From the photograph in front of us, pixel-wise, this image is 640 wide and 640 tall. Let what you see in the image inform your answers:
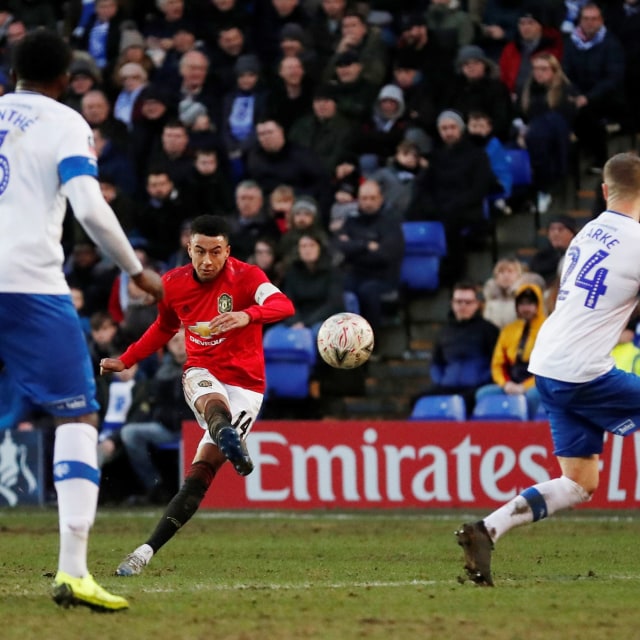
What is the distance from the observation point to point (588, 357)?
889 cm

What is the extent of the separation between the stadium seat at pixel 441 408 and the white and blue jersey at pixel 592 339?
687cm

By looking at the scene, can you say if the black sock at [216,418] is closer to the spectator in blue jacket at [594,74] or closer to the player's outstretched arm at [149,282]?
the player's outstretched arm at [149,282]

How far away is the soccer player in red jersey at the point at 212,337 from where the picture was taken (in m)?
9.96

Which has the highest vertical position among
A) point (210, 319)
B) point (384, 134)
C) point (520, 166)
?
point (384, 134)

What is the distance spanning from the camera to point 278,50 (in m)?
21.1

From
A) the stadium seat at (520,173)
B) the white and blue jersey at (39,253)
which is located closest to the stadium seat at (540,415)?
the stadium seat at (520,173)

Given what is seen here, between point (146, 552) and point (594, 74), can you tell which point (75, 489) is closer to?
point (146, 552)

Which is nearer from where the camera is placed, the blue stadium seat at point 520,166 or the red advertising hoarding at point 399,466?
the red advertising hoarding at point 399,466

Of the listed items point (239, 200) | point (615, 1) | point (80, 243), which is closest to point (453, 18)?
point (615, 1)

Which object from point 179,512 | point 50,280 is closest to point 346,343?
point 179,512

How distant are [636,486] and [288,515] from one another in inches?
131

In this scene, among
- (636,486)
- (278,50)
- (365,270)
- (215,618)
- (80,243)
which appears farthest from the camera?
(278,50)

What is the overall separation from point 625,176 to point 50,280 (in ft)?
11.2

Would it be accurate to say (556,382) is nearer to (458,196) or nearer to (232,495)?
(232,495)
